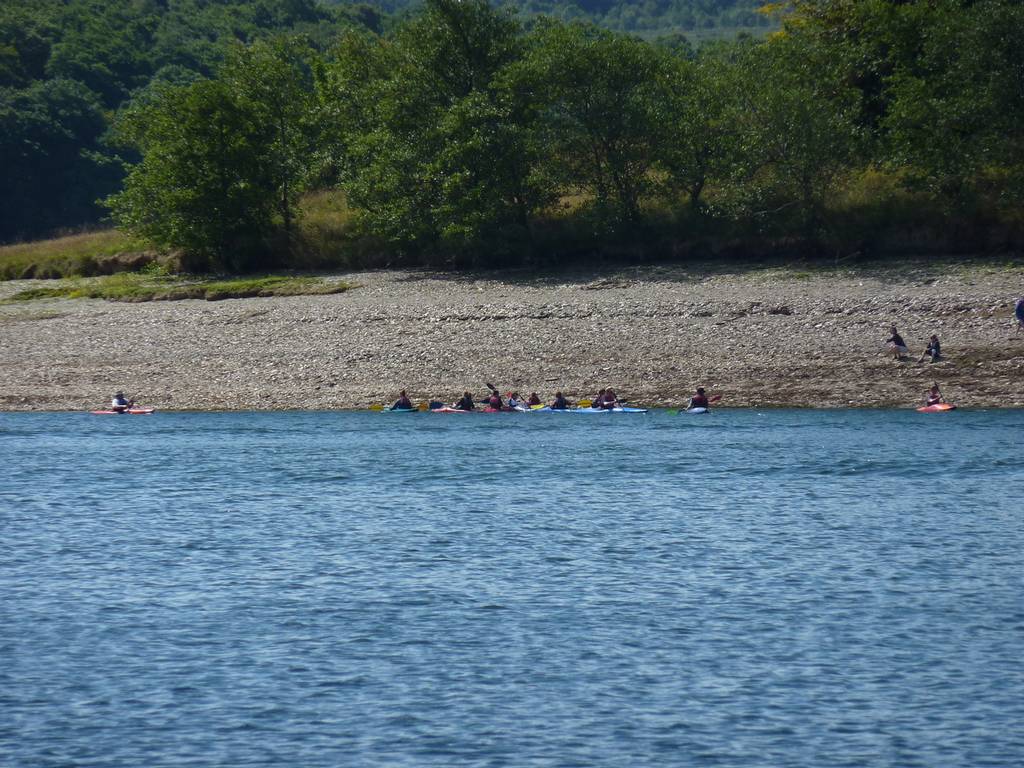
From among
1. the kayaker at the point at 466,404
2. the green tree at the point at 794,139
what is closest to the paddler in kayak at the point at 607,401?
the kayaker at the point at 466,404

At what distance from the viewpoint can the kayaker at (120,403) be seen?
3766 centimetres

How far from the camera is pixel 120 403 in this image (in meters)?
37.9

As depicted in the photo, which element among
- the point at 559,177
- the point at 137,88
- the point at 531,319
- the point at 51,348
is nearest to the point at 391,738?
the point at 531,319

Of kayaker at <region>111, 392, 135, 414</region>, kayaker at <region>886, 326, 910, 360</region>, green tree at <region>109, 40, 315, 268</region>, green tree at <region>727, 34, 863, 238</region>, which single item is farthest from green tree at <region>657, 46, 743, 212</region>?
kayaker at <region>111, 392, 135, 414</region>

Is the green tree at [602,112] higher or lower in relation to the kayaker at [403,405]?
higher

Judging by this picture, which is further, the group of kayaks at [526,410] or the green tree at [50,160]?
the green tree at [50,160]

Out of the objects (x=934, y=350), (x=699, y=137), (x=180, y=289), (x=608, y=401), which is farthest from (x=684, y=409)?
(x=180, y=289)

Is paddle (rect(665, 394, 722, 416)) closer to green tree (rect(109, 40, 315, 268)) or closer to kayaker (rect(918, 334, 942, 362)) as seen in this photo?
kayaker (rect(918, 334, 942, 362))

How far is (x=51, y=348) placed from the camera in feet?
142

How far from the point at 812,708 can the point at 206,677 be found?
5.93 meters

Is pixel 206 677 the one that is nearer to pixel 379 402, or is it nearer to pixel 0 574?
pixel 0 574

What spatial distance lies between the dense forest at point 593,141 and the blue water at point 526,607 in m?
17.6

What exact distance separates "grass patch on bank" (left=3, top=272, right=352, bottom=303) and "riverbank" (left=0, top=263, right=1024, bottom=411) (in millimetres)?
1912

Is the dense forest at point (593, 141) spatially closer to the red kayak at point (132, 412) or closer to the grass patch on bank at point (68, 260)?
the grass patch on bank at point (68, 260)
